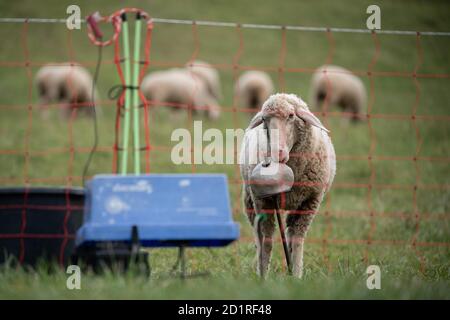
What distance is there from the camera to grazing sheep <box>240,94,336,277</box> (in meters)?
5.53

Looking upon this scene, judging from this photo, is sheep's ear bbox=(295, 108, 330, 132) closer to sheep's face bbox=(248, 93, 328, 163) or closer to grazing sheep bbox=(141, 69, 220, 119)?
A: sheep's face bbox=(248, 93, 328, 163)

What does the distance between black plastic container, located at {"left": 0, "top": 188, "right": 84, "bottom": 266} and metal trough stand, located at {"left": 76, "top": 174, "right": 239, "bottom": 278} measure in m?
1.40

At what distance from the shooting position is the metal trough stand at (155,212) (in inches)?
166

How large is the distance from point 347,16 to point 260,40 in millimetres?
3565

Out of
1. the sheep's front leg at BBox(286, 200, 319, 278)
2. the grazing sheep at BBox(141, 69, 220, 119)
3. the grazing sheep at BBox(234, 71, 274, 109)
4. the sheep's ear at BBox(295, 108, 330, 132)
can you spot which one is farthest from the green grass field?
the grazing sheep at BBox(234, 71, 274, 109)

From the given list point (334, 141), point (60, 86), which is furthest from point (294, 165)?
point (60, 86)

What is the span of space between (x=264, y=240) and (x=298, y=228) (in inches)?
11.5

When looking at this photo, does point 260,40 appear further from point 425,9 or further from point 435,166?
point 435,166

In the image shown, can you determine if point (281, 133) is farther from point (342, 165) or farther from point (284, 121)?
point (342, 165)

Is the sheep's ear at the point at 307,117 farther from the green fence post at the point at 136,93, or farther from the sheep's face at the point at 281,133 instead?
the green fence post at the point at 136,93

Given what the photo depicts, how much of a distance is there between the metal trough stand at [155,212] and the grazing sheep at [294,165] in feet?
4.03

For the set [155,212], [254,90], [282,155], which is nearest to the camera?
[155,212]

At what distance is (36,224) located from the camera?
5.76 m
